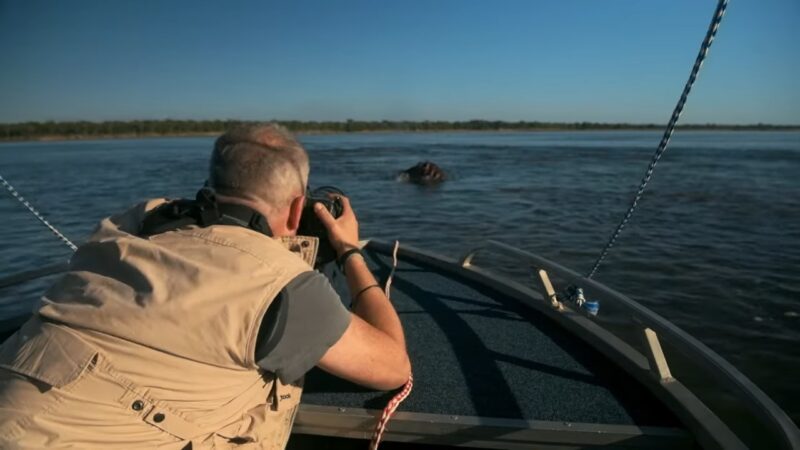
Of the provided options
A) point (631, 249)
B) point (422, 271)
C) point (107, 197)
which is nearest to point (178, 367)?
point (422, 271)

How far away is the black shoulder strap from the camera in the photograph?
1.57 metres

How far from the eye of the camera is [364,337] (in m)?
1.72

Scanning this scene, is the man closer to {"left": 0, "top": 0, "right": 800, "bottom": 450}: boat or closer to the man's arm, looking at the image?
the man's arm

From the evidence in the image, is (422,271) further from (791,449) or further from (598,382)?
(791,449)

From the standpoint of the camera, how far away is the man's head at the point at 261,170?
1634 millimetres

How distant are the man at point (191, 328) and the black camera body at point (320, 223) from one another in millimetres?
356

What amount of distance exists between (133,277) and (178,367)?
0.90 ft

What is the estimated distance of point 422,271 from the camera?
4.79 m

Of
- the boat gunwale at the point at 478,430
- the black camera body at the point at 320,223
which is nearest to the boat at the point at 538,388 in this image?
the boat gunwale at the point at 478,430

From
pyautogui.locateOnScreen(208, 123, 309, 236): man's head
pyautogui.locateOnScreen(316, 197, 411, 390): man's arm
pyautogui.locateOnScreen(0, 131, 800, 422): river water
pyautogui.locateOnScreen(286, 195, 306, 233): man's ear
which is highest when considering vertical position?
A: pyautogui.locateOnScreen(208, 123, 309, 236): man's head

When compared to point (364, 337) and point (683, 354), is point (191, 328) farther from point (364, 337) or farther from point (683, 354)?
point (683, 354)

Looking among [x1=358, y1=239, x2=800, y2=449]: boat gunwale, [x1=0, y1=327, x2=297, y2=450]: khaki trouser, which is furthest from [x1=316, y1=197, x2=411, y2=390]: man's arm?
[x1=358, y1=239, x2=800, y2=449]: boat gunwale

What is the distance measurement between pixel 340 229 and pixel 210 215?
651 mm

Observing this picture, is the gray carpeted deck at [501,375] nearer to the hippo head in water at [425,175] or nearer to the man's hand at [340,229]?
the man's hand at [340,229]
